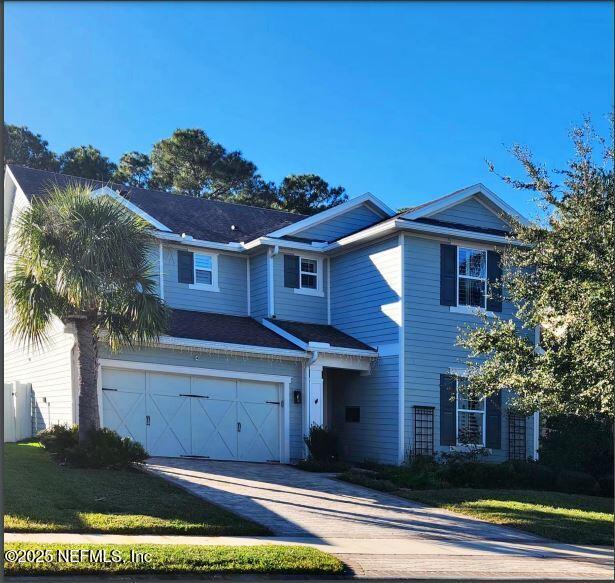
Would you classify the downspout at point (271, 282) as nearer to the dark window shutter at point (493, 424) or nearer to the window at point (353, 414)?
the window at point (353, 414)

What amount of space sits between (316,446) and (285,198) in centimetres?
2315

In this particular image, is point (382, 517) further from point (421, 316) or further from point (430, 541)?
point (421, 316)

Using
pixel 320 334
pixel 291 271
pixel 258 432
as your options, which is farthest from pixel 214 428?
pixel 291 271

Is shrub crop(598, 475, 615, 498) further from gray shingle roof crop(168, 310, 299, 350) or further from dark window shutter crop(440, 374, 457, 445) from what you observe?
gray shingle roof crop(168, 310, 299, 350)

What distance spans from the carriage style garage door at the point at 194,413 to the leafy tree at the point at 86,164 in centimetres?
2097

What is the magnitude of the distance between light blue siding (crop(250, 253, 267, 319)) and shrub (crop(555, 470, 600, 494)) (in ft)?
29.5

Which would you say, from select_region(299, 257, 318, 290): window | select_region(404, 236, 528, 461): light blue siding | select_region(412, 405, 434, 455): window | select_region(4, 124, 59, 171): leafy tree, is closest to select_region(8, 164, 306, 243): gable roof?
select_region(299, 257, 318, 290): window

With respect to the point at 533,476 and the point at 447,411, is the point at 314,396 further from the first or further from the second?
the point at 533,476

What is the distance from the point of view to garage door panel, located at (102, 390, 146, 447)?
59.3ft

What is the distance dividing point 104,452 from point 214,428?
16.4ft

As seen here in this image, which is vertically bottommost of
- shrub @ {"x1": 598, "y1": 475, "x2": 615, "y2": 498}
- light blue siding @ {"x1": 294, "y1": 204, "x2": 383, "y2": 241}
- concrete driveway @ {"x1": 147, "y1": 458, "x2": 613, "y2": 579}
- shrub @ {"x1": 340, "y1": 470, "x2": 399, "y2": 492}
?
shrub @ {"x1": 598, "y1": 475, "x2": 615, "y2": 498}

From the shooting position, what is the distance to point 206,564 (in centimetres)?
907

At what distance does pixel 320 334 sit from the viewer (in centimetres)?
2184

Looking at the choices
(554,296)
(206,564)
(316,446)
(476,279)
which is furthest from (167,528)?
(476,279)
